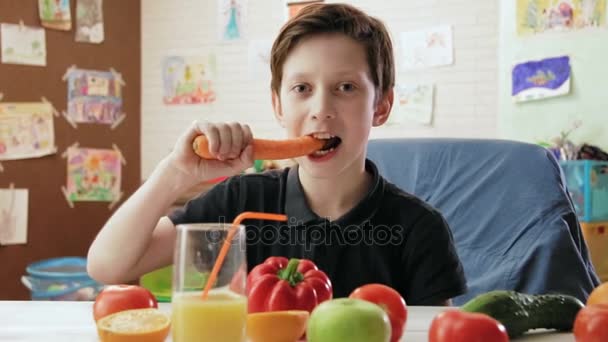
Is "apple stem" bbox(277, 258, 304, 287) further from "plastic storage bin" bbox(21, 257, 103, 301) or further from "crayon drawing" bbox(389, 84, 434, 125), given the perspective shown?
"crayon drawing" bbox(389, 84, 434, 125)

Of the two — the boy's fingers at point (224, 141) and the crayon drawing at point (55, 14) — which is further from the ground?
the crayon drawing at point (55, 14)

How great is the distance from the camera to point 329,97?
55.5 inches

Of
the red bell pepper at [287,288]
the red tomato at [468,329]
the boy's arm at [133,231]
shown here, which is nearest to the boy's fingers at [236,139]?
the boy's arm at [133,231]

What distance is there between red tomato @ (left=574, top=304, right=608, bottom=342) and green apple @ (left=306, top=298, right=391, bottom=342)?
0.26 metres

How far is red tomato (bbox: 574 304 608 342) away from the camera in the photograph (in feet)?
2.74

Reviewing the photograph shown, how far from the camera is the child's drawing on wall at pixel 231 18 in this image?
4.26 m

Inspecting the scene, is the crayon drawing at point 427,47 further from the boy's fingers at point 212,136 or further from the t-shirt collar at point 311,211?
the boy's fingers at point 212,136

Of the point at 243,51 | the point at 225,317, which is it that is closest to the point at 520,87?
the point at 243,51

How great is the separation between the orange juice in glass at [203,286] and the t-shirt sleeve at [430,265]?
0.72 metres

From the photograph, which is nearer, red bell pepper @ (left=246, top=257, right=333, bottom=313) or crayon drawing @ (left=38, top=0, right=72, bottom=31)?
red bell pepper @ (left=246, top=257, right=333, bottom=313)

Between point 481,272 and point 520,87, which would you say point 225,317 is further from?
point 520,87

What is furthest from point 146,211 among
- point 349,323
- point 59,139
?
point 59,139

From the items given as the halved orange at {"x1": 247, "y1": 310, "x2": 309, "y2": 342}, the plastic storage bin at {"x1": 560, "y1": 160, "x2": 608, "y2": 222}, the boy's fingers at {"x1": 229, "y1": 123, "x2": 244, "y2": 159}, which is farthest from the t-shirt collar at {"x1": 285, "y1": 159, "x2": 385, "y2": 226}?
the plastic storage bin at {"x1": 560, "y1": 160, "x2": 608, "y2": 222}

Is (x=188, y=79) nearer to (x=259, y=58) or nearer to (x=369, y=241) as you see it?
(x=259, y=58)
